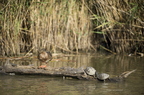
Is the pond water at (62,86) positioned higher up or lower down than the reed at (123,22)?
lower down

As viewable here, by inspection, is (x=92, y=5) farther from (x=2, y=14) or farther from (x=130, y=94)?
(x=130, y=94)

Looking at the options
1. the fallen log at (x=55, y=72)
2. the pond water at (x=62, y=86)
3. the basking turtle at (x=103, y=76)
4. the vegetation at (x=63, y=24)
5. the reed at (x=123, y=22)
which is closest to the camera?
the pond water at (x=62, y=86)

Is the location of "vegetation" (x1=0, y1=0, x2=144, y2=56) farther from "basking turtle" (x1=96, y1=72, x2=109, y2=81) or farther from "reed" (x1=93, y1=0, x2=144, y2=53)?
"basking turtle" (x1=96, y1=72, x2=109, y2=81)

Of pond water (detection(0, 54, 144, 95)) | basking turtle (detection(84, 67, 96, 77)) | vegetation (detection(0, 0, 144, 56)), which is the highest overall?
vegetation (detection(0, 0, 144, 56))

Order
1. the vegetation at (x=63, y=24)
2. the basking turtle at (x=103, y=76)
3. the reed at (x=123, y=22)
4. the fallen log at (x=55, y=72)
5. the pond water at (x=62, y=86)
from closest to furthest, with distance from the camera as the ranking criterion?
1. the pond water at (x=62, y=86)
2. the basking turtle at (x=103, y=76)
3. the fallen log at (x=55, y=72)
4. the vegetation at (x=63, y=24)
5. the reed at (x=123, y=22)

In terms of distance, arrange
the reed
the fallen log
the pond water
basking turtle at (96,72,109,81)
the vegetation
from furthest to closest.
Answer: the reed, the vegetation, the fallen log, basking turtle at (96,72,109,81), the pond water

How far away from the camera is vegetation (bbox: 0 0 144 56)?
697cm

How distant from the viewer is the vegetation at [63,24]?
274 inches

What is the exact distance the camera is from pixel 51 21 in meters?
7.60

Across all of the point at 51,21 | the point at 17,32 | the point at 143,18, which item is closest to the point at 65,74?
the point at 17,32

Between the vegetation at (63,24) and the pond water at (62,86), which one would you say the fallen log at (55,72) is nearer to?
the pond water at (62,86)

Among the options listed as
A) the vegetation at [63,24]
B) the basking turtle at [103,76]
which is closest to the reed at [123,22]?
the vegetation at [63,24]

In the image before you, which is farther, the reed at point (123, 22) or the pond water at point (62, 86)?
the reed at point (123, 22)

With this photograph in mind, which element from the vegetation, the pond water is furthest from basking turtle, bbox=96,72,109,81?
the vegetation
